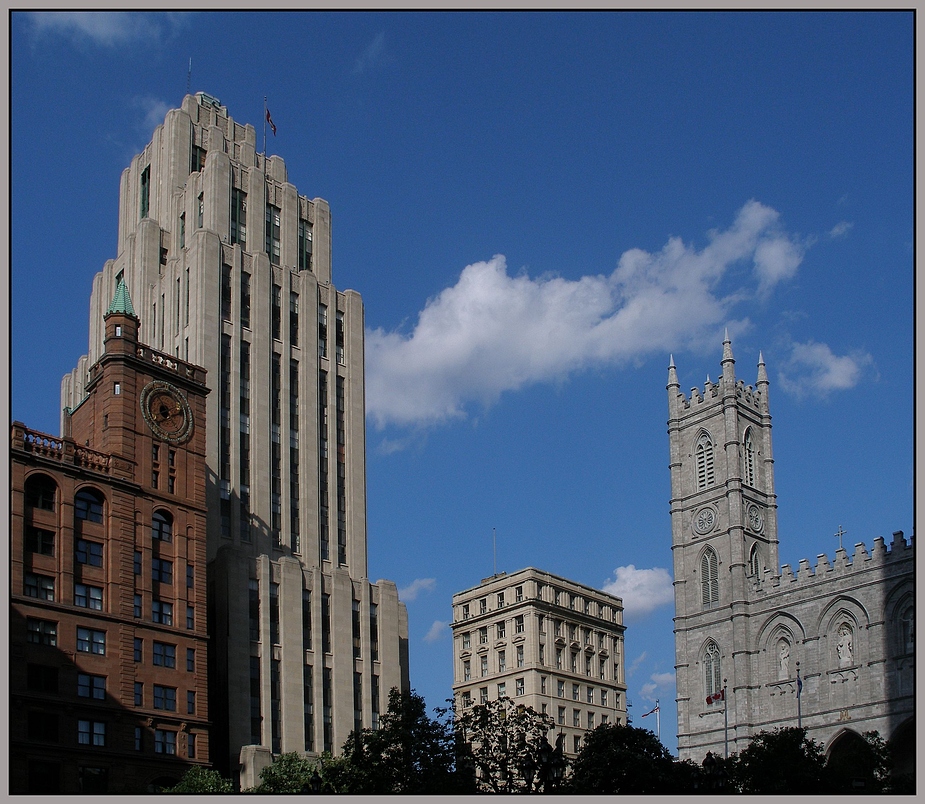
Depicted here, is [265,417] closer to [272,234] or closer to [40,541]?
[272,234]

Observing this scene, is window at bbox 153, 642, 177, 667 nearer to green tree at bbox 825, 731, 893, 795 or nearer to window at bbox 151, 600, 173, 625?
window at bbox 151, 600, 173, 625

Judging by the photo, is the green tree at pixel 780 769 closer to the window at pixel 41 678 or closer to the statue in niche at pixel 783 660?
the window at pixel 41 678

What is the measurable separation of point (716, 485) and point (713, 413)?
7.92 metres

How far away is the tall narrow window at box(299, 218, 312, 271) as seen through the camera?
110 metres

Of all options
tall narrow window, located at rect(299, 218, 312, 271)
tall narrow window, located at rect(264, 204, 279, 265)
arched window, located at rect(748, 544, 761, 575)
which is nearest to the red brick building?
tall narrow window, located at rect(264, 204, 279, 265)

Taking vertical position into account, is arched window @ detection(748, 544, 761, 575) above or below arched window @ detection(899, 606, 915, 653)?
above

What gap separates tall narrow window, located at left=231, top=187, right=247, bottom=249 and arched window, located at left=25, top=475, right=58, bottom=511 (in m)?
38.5

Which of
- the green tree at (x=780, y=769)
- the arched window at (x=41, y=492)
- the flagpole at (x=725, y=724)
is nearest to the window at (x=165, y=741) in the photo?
the arched window at (x=41, y=492)

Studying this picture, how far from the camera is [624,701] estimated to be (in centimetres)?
13325

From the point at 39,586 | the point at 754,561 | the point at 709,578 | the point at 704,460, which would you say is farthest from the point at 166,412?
the point at 704,460

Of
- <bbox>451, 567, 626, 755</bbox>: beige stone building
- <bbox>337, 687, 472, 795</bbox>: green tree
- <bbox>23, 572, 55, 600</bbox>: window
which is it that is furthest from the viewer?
<bbox>451, 567, 626, 755</bbox>: beige stone building

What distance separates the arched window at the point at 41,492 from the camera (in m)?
68.9

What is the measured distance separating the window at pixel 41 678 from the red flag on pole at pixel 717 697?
72189 mm

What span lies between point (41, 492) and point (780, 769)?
4362 centimetres
